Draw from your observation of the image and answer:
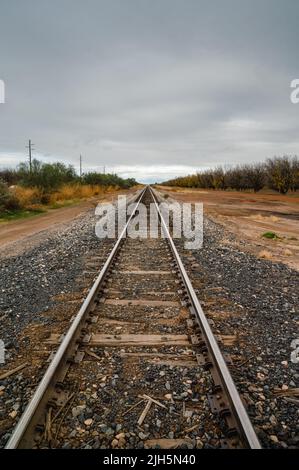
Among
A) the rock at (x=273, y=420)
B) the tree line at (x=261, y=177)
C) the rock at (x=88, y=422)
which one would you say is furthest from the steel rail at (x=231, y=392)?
the tree line at (x=261, y=177)

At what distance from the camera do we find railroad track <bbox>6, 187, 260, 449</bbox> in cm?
240

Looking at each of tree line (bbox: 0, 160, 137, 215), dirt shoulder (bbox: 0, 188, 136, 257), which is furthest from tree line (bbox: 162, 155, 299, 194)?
dirt shoulder (bbox: 0, 188, 136, 257)

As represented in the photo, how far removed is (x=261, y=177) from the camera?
2120 inches

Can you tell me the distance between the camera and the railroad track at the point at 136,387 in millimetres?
2396

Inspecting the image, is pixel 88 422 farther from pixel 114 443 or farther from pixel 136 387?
pixel 136 387

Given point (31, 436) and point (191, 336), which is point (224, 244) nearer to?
point (191, 336)

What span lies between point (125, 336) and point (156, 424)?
4.59ft

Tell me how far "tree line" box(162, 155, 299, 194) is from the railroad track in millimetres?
45714

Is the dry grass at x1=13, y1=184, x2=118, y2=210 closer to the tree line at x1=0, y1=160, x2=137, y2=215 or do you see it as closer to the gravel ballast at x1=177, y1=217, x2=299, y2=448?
the tree line at x1=0, y1=160, x2=137, y2=215

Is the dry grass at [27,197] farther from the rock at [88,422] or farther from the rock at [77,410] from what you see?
the rock at [88,422]

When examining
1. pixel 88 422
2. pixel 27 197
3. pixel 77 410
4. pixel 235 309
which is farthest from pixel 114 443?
pixel 27 197

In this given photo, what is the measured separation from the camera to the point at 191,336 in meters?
3.81
